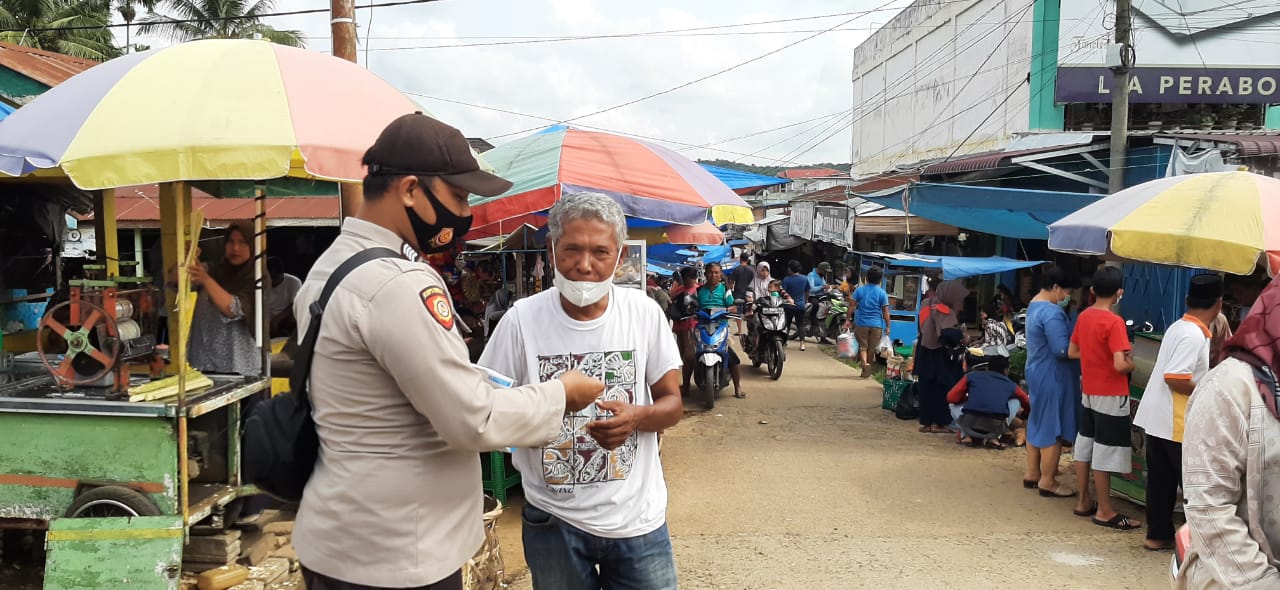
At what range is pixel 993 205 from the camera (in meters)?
9.05

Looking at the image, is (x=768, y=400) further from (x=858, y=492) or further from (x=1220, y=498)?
(x=1220, y=498)

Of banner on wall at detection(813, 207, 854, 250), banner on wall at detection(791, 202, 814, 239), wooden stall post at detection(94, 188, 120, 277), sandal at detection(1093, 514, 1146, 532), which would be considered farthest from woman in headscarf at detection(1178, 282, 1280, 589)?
banner on wall at detection(791, 202, 814, 239)

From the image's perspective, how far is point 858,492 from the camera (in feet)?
21.9

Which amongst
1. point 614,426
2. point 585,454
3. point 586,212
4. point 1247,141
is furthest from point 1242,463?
point 1247,141

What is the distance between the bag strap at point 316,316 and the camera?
1817 millimetres

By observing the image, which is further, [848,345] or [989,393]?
[848,345]

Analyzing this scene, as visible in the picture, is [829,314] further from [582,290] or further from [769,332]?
[582,290]

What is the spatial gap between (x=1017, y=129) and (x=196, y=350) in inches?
703

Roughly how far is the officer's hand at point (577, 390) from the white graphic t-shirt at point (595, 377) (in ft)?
1.68

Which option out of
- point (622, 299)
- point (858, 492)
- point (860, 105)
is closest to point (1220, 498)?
point (622, 299)

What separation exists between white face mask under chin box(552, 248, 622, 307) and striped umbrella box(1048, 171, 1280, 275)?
4.03 m

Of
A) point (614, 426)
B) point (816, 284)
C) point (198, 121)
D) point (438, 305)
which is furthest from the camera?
point (816, 284)

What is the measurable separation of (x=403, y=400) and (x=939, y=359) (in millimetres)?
7791

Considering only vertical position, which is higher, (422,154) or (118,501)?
(422,154)
